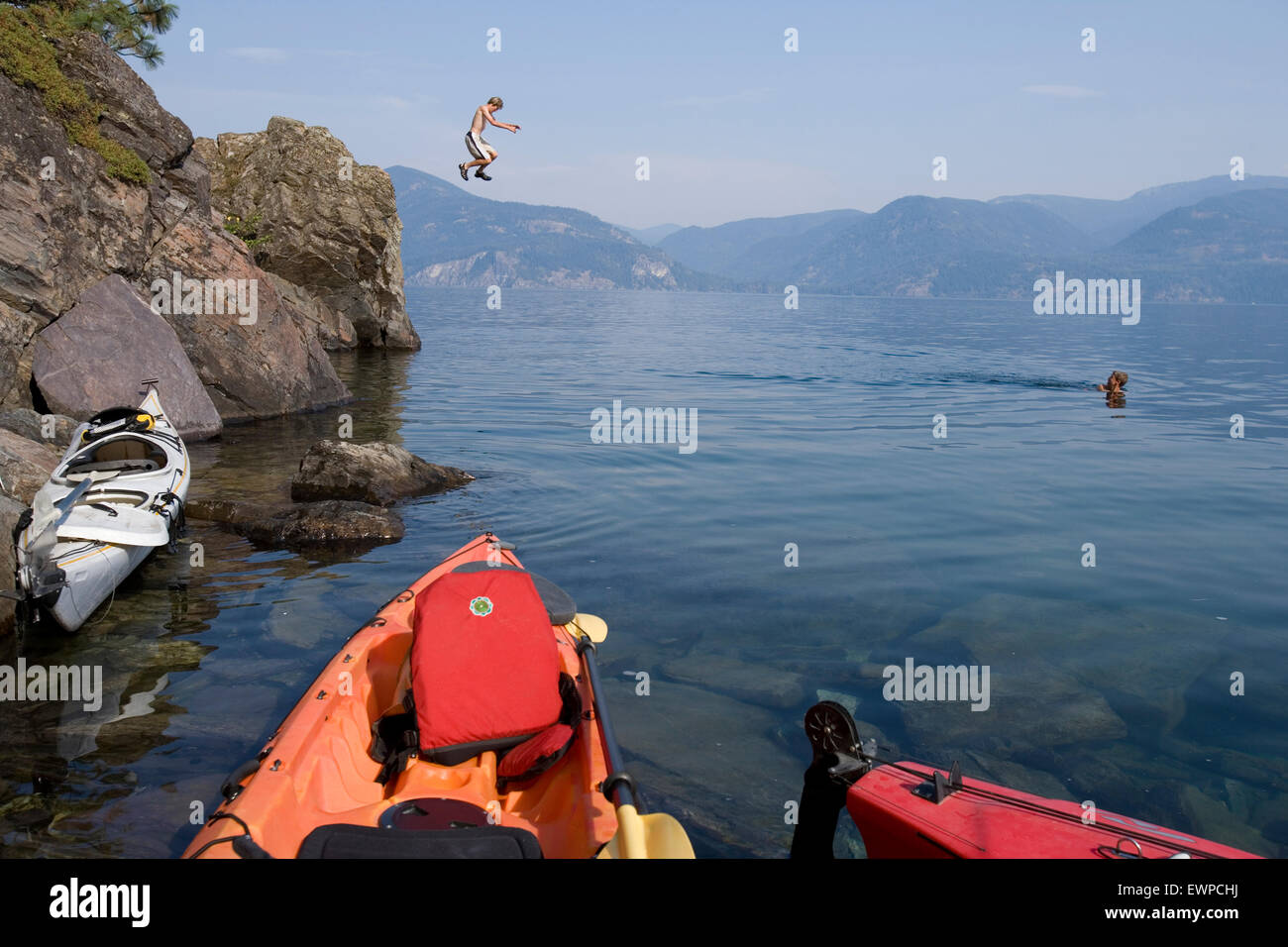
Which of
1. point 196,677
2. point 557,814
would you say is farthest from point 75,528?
point 557,814

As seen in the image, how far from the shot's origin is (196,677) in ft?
27.1

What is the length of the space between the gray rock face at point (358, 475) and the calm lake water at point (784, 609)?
0.52 meters

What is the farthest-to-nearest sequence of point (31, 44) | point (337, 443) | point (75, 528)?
point (31, 44), point (337, 443), point (75, 528)

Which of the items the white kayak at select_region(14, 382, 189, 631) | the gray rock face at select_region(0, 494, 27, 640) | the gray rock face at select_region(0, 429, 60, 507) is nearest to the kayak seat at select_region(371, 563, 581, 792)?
the white kayak at select_region(14, 382, 189, 631)

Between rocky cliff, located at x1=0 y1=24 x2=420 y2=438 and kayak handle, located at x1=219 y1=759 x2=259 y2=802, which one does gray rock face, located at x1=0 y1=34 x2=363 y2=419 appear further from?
kayak handle, located at x1=219 y1=759 x2=259 y2=802

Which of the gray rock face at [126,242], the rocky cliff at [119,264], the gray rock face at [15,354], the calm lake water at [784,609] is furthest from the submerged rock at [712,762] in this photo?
the gray rock face at [126,242]

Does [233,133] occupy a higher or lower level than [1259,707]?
higher

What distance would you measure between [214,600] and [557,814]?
6445 millimetres

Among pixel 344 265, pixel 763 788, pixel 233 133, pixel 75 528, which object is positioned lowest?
pixel 763 788

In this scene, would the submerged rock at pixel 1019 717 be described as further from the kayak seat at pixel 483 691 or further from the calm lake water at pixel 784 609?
the kayak seat at pixel 483 691

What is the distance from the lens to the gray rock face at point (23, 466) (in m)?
11.2

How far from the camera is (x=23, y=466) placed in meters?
11.8
